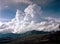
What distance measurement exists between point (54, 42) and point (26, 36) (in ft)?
2.91

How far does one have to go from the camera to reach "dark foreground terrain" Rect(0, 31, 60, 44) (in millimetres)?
5164

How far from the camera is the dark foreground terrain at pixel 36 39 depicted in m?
5.16

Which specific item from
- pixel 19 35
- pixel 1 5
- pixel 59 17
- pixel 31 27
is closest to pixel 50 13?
pixel 59 17

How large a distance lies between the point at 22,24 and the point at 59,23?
3.82 feet

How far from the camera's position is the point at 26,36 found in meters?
5.31

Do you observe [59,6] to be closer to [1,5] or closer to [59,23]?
[59,23]

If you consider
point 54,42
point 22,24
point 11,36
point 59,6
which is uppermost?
point 59,6

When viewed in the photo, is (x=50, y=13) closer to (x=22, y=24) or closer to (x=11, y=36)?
(x=22, y=24)

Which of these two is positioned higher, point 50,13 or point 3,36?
point 50,13

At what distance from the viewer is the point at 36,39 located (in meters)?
5.26

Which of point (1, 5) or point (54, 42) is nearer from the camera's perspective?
point (54, 42)

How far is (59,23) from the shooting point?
5.29 m

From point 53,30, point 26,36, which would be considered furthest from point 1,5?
point 53,30

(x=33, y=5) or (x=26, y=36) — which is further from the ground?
(x=33, y=5)
